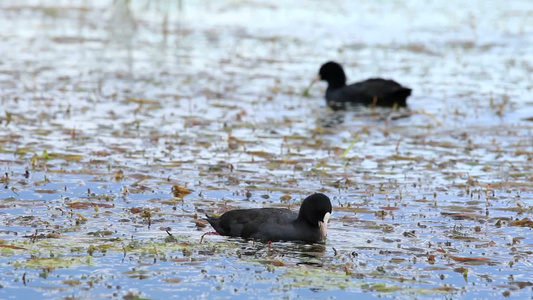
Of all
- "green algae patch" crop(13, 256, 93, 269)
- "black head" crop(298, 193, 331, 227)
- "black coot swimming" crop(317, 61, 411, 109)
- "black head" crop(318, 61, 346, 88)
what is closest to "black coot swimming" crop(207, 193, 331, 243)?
"black head" crop(298, 193, 331, 227)

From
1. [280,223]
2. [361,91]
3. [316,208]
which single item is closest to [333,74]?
[361,91]

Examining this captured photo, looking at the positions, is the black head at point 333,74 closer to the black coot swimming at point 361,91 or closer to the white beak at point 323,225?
the black coot swimming at point 361,91

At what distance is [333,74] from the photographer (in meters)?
20.3

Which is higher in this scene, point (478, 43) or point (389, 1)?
point (389, 1)

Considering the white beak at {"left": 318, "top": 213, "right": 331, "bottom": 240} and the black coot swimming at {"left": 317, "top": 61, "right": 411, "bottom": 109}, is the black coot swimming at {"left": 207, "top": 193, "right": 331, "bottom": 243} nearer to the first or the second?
the white beak at {"left": 318, "top": 213, "right": 331, "bottom": 240}

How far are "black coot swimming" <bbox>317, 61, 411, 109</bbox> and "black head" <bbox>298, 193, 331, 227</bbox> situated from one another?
972cm

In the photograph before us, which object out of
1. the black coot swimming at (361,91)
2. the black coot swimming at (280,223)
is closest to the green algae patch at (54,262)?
the black coot swimming at (280,223)

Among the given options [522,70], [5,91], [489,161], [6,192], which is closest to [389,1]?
[522,70]

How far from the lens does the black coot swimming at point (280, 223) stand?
9.25 meters

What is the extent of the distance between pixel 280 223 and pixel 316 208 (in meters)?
0.43

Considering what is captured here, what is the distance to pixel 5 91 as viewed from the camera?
18219 millimetres

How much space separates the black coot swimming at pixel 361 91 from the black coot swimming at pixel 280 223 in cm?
963

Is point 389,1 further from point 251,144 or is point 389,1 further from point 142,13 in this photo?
point 251,144

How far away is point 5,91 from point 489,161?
9256 millimetres
